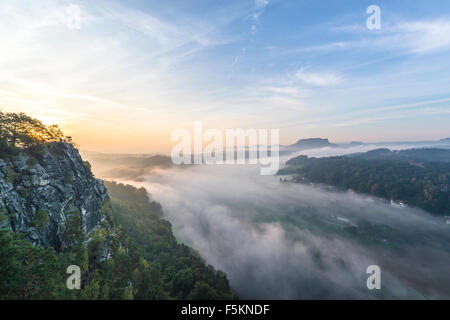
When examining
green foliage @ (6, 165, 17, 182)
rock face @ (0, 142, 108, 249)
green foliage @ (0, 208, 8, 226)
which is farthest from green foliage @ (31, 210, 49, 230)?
green foliage @ (6, 165, 17, 182)

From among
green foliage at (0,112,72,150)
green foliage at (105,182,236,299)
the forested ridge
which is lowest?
green foliage at (105,182,236,299)

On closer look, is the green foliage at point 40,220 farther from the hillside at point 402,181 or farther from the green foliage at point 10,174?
the hillside at point 402,181

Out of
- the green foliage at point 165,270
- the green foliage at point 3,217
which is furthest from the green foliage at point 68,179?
the green foliage at point 165,270

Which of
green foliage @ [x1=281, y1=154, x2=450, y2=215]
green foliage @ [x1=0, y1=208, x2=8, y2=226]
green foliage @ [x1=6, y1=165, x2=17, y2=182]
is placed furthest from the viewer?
green foliage @ [x1=281, y1=154, x2=450, y2=215]

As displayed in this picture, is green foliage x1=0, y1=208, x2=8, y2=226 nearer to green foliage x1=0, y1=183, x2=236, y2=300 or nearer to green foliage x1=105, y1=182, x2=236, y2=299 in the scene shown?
green foliage x1=0, y1=183, x2=236, y2=300

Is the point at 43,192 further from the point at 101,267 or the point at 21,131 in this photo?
the point at 101,267

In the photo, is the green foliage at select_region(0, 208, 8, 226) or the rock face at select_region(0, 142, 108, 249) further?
the rock face at select_region(0, 142, 108, 249)

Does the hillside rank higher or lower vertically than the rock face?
lower

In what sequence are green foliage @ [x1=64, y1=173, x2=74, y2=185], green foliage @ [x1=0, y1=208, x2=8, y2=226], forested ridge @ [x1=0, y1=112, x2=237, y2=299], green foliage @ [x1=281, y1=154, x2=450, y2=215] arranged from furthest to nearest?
green foliage @ [x1=281, y1=154, x2=450, y2=215]
green foliage @ [x1=64, y1=173, x2=74, y2=185]
green foliage @ [x1=0, y1=208, x2=8, y2=226]
forested ridge @ [x1=0, y1=112, x2=237, y2=299]
